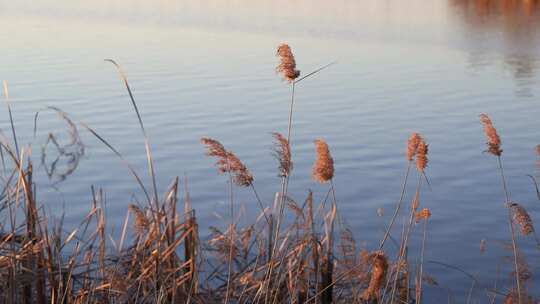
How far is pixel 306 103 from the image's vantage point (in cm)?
1270

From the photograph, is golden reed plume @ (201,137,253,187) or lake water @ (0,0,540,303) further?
lake water @ (0,0,540,303)

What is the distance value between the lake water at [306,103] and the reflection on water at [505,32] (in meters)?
0.08

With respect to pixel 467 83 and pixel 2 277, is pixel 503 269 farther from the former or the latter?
pixel 467 83

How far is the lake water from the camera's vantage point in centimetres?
791

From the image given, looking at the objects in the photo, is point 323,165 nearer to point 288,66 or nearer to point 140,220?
point 288,66

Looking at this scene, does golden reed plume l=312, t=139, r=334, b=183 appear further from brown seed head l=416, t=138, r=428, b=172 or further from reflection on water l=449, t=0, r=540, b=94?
reflection on water l=449, t=0, r=540, b=94

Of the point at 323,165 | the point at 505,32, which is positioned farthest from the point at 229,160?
the point at 505,32

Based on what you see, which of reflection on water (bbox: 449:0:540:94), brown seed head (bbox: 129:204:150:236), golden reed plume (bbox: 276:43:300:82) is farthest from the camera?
reflection on water (bbox: 449:0:540:94)

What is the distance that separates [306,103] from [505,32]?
11045mm

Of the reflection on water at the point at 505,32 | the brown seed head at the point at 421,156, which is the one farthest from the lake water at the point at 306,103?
the brown seed head at the point at 421,156

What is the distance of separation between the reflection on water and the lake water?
8 cm

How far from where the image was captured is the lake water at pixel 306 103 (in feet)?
26.0

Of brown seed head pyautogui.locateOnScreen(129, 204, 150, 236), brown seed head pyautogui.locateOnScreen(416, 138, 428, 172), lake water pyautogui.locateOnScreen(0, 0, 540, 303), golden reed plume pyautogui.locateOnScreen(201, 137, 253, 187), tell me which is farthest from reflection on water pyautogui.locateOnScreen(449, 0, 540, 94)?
brown seed head pyautogui.locateOnScreen(129, 204, 150, 236)

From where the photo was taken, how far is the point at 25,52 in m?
17.0
